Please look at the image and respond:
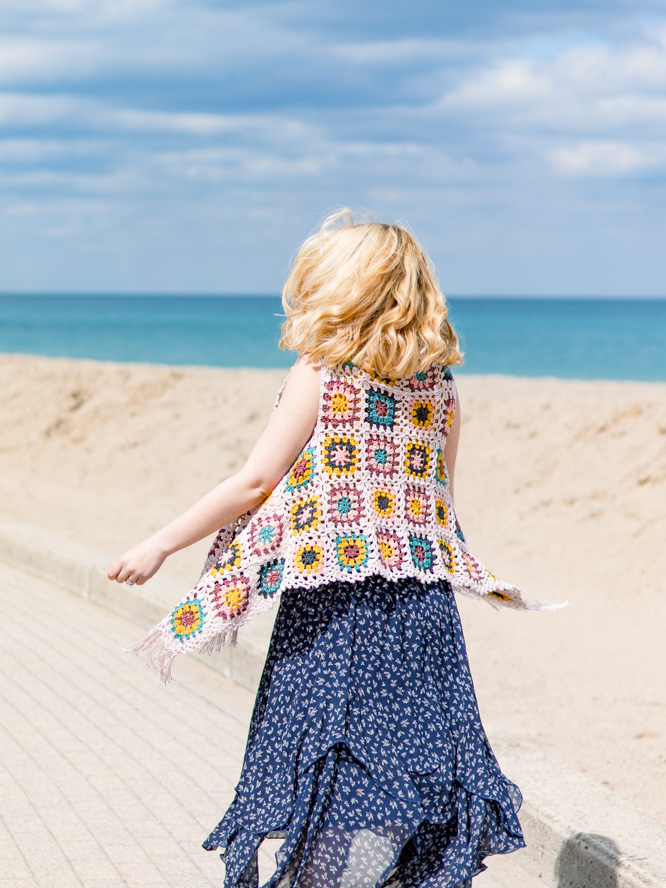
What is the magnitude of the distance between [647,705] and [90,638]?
288 cm

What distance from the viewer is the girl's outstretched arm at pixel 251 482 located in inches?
93.4

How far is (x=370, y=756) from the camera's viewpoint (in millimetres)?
2326

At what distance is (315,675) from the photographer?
93.7 inches

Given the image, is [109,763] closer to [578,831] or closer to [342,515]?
[578,831]

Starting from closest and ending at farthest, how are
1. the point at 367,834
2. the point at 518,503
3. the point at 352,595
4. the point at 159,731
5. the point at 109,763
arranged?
the point at 367,834
the point at 352,595
the point at 109,763
the point at 159,731
the point at 518,503

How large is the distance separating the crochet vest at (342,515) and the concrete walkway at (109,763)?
118 centimetres

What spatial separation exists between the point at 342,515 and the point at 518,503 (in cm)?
699

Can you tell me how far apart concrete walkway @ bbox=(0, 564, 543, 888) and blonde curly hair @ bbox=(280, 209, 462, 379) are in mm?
1713

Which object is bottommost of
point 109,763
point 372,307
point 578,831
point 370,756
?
point 109,763

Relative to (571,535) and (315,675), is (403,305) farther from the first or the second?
(571,535)

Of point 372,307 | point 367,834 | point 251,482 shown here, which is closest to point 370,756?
point 367,834

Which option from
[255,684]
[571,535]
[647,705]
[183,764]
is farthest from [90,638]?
[571,535]

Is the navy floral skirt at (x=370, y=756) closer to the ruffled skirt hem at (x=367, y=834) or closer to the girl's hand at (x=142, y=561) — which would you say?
the ruffled skirt hem at (x=367, y=834)

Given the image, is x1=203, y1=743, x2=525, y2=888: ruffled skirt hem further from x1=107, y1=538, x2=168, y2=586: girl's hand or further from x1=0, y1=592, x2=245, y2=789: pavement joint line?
x1=0, y1=592, x2=245, y2=789: pavement joint line
